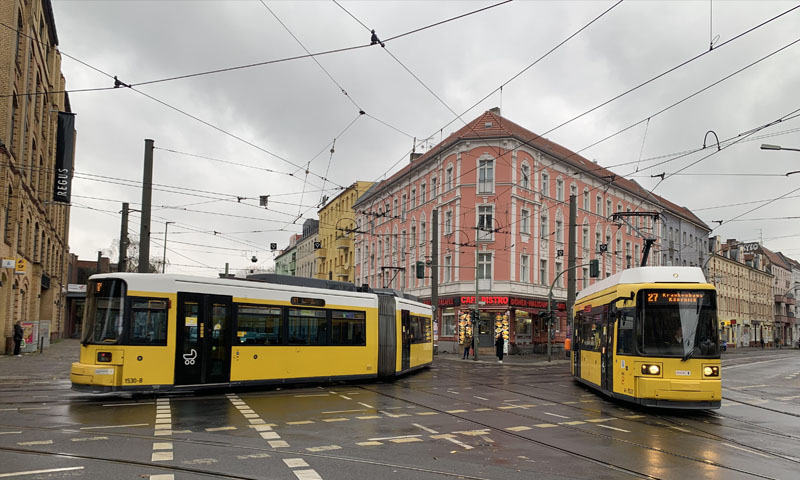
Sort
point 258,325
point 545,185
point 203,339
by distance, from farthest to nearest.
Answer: point 545,185
point 258,325
point 203,339

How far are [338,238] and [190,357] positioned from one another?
2036 inches

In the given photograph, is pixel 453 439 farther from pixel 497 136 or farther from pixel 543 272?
pixel 543 272

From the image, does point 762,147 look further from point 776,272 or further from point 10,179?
point 776,272

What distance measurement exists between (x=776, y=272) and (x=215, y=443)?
118740 millimetres

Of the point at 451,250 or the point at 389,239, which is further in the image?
the point at 389,239

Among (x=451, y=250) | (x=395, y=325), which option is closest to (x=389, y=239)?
(x=451, y=250)

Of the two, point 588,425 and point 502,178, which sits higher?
point 502,178

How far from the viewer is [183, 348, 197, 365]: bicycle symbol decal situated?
15.6 metres

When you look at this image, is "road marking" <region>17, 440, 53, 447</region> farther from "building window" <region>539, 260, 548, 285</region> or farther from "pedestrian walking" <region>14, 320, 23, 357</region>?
"building window" <region>539, 260, 548, 285</region>

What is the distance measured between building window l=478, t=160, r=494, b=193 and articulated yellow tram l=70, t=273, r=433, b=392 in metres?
24.9

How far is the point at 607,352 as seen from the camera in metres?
16.4

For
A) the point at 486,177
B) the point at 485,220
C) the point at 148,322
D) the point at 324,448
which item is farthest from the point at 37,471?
the point at 486,177

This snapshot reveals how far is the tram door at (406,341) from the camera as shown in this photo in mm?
23000

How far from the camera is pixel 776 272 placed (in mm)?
110125
